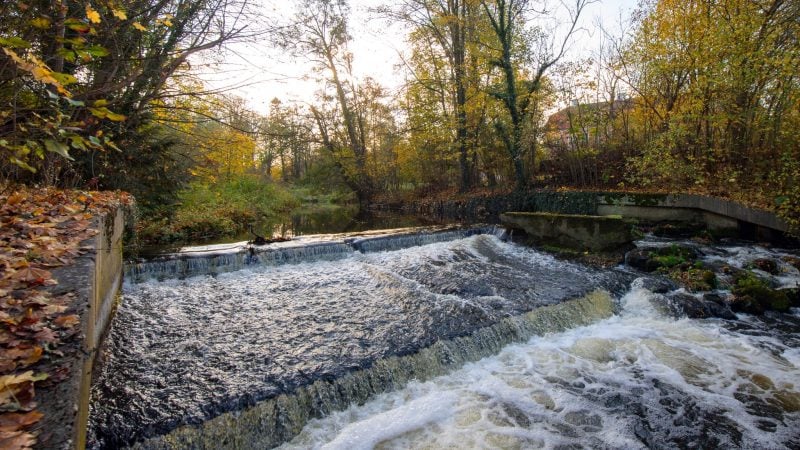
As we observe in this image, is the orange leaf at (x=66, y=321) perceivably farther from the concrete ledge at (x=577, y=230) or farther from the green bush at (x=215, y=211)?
the concrete ledge at (x=577, y=230)

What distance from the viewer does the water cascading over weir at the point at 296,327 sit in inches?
128

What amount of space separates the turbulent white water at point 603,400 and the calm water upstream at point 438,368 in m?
0.02

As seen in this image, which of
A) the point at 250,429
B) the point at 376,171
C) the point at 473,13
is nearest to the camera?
the point at 250,429

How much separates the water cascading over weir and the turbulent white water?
0.99 ft

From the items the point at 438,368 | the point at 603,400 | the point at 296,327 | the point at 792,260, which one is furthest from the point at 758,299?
the point at 296,327

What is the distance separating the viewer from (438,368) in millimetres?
4332

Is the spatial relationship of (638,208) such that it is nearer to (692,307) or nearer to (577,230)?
(577,230)

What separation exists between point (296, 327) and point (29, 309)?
323 cm

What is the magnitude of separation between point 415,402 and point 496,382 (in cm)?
100

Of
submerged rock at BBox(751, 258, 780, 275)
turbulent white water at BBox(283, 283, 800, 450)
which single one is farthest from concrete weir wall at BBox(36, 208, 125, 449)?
submerged rock at BBox(751, 258, 780, 275)

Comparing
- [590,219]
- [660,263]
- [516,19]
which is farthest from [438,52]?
[660,263]

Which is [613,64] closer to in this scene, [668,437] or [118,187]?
[668,437]

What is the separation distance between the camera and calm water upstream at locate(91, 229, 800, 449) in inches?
129

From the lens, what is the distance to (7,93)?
3.43m
